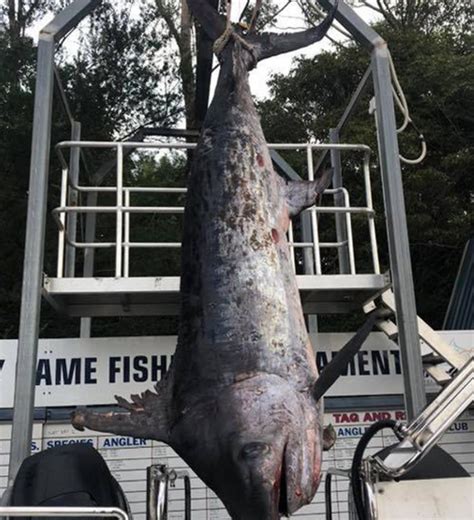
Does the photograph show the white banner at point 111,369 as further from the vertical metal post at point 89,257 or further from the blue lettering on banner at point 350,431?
the vertical metal post at point 89,257

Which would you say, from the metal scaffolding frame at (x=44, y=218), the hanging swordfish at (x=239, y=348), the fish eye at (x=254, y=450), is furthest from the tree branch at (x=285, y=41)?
the fish eye at (x=254, y=450)

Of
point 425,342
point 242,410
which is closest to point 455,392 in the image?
point 242,410

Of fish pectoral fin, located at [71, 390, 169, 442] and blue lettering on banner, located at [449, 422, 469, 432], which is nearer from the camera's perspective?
fish pectoral fin, located at [71, 390, 169, 442]

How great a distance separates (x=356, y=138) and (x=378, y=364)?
32.7 feet

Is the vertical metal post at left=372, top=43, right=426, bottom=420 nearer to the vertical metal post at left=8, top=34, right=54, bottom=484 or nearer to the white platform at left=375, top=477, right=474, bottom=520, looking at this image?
the white platform at left=375, top=477, right=474, bottom=520

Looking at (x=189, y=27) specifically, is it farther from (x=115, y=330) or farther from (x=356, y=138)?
(x=115, y=330)

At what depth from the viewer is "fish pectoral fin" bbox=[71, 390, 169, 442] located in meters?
2.30

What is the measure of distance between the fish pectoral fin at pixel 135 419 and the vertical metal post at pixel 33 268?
1.19m

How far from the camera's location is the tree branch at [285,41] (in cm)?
329

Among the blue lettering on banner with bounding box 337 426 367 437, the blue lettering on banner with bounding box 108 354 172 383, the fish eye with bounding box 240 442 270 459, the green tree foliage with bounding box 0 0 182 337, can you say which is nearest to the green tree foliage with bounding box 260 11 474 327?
the green tree foliage with bounding box 0 0 182 337

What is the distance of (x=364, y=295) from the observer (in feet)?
16.1

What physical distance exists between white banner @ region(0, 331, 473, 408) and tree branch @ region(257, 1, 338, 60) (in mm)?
2435

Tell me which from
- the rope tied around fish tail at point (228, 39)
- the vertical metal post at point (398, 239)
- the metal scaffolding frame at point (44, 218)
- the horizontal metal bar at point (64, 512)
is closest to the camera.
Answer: the horizontal metal bar at point (64, 512)

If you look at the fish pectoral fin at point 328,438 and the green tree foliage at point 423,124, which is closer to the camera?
the fish pectoral fin at point 328,438
